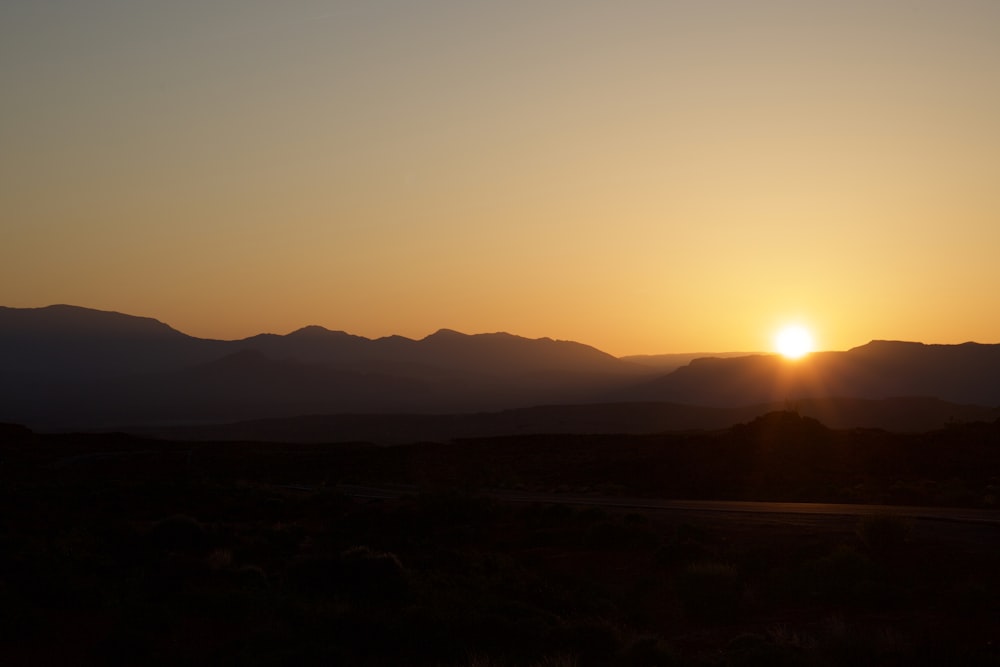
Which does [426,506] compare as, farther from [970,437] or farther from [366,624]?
[970,437]

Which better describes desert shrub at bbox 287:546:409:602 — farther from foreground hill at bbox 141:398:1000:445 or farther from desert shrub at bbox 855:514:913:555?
foreground hill at bbox 141:398:1000:445

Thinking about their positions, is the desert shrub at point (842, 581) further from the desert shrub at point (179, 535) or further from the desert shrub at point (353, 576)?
the desert shrub at point (179, 535)

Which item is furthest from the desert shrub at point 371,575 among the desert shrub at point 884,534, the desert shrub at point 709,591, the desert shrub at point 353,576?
the desert shrub at point 884,534

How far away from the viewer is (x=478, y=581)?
18.3m

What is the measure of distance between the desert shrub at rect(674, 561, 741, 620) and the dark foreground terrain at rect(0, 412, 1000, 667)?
1.8 inches

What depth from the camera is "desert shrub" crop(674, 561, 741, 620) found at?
54.1 ft

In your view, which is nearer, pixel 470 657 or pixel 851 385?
pixel 470 657

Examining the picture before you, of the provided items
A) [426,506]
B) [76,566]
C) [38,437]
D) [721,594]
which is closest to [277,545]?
[76,566]

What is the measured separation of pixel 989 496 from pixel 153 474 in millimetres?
41226

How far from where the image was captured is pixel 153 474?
52.9 metres

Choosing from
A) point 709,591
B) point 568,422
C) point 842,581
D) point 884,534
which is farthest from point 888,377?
point 709,591

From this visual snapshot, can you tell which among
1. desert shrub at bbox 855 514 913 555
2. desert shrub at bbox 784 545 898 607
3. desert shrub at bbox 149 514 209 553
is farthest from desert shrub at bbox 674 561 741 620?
desert shrub at bbox 149 514 209 553

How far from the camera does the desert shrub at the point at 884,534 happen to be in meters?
19.9

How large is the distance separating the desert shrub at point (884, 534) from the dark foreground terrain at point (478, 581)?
0.04m
